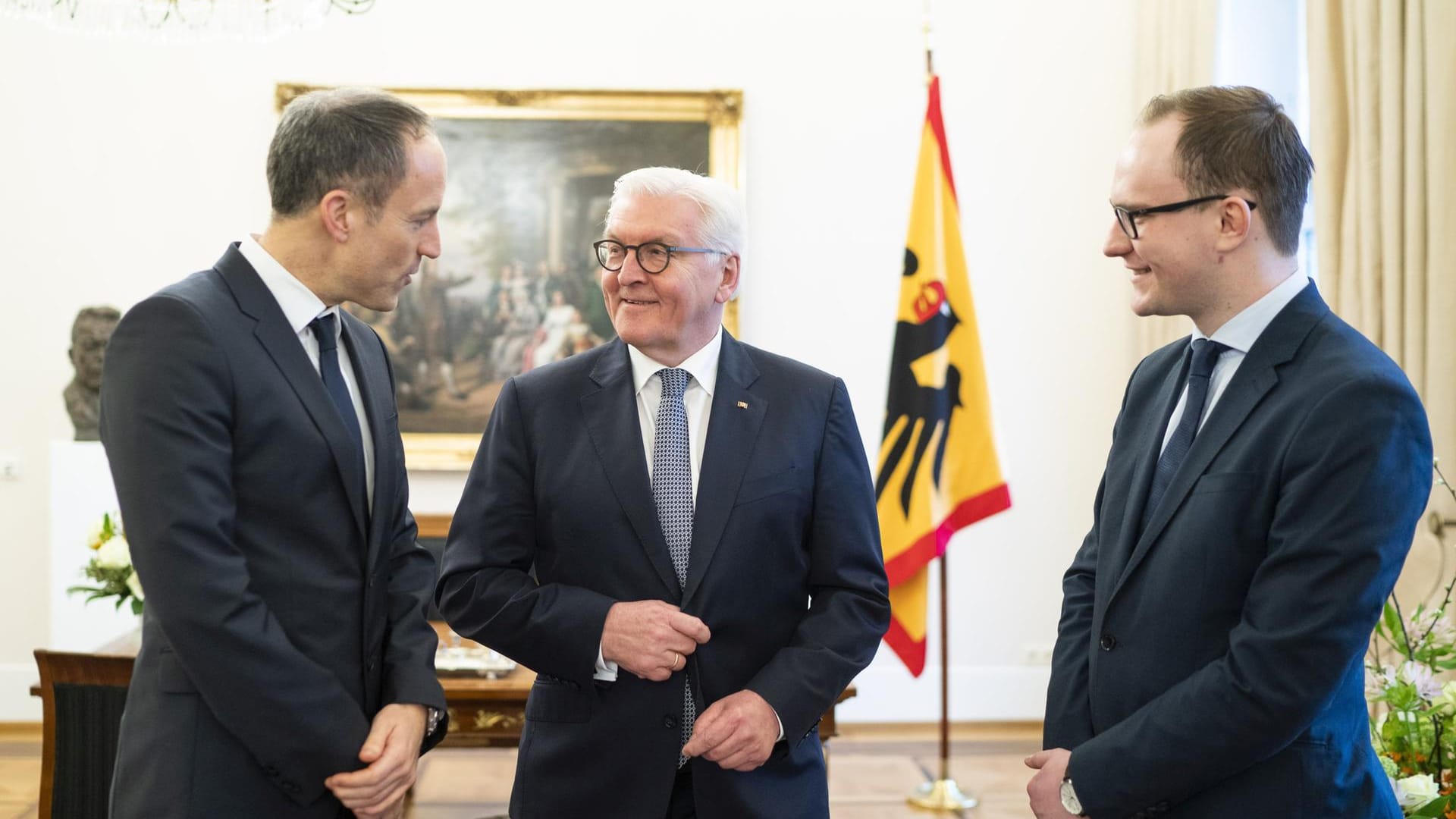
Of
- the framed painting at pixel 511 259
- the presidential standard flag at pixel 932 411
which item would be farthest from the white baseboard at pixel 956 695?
the framed painting at pixel 511 259

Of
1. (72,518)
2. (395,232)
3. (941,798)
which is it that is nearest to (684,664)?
(395,232)

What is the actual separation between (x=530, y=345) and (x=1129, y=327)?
9.93 feet

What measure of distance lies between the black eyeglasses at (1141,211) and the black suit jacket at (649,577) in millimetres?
651

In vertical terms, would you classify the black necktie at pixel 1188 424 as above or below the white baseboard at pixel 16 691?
above

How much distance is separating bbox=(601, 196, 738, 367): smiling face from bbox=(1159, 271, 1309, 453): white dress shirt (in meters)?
0.87

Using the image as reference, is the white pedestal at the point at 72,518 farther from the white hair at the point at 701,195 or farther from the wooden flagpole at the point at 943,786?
the white hair at the point at 701,195

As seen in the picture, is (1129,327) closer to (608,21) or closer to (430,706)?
(608,21)

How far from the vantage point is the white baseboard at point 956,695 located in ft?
21.0

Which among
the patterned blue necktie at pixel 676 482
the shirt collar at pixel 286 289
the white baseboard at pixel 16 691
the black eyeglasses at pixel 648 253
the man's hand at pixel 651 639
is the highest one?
the black eyeglasses at pixel 648 253

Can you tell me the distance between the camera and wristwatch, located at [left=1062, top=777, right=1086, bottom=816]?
6.26 ft

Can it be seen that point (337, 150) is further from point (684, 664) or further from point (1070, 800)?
point (1070, 800)

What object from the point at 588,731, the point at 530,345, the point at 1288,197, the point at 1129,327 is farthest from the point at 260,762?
the point at 1129,327

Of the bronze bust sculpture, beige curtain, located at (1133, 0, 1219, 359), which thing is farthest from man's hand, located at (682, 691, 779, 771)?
the bronze bust sculpture

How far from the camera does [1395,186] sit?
4.08m
